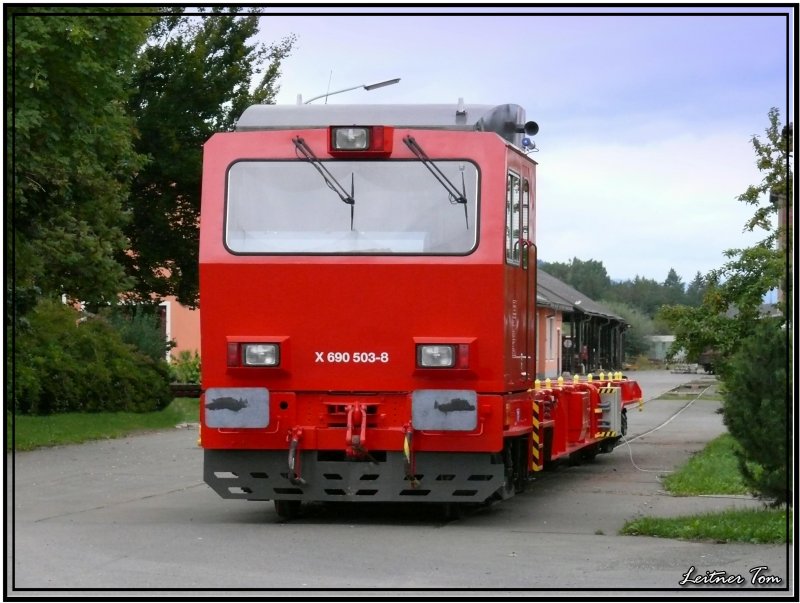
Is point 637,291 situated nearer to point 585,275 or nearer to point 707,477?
point 585,275

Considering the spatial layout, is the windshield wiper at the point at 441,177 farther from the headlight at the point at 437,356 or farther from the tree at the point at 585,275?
the tree at the point at 585,275

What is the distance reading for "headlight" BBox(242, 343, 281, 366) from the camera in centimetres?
1216

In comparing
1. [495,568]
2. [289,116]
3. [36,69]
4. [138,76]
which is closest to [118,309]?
[138,76]

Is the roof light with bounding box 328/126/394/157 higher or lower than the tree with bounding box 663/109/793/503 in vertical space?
higher

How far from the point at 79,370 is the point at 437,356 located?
686 inches

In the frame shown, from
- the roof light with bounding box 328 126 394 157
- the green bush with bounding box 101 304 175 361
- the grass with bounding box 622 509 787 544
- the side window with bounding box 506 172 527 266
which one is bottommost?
the grass with bounding box 622 509 787 544

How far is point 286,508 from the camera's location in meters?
13.1

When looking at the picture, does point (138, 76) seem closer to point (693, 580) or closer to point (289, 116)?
point (289, 116)

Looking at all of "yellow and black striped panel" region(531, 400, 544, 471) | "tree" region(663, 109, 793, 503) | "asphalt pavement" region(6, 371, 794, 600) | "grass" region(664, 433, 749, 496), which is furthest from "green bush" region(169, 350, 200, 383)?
→ "yellow and black striped panel" region(531, 400, 544, 471)

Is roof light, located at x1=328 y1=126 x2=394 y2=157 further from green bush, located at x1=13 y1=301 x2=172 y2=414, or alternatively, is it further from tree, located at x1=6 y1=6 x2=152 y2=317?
green bush, located at x1=13 y1=301 x2=172 y2=414

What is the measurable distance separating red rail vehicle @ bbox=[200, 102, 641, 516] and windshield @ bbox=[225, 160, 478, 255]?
0.01 m

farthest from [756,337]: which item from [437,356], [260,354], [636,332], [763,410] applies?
[636,332]

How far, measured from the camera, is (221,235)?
12.4m

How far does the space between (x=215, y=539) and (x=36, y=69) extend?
8.82 meters
